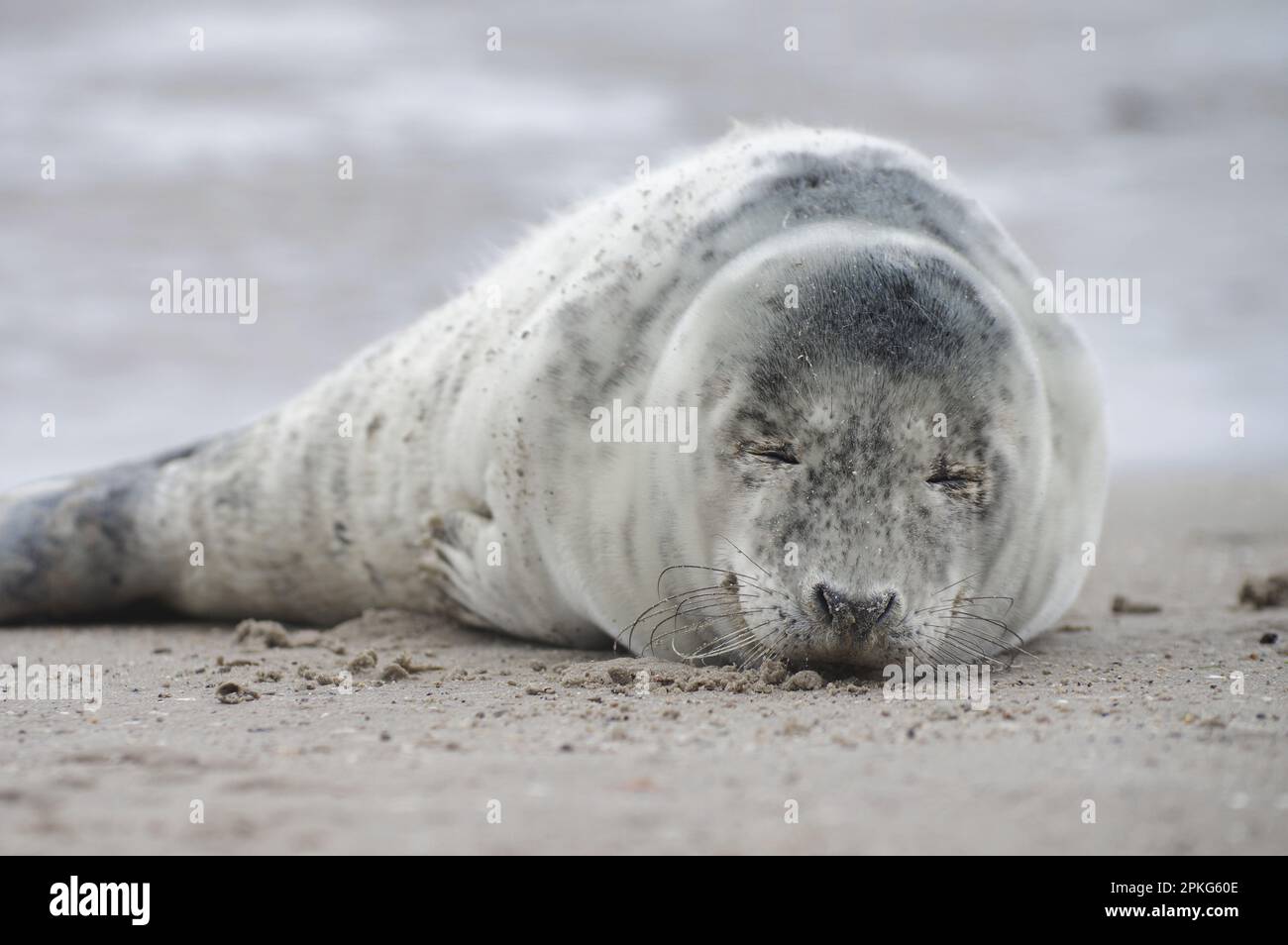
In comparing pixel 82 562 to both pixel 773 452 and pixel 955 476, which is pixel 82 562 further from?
pixel 955 476

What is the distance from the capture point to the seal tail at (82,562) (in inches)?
215

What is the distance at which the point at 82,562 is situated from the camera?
5484 mm

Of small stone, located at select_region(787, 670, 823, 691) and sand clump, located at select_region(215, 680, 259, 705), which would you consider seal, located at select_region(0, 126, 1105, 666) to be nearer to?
small stone, located at select_region(787, 670, 823, 691)

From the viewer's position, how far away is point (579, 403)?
156 inches

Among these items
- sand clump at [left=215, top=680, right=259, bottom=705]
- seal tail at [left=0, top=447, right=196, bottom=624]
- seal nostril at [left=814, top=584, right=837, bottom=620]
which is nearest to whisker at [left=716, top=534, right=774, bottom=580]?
seal nostril at [left=814, top=584, right=837, bottom=620]

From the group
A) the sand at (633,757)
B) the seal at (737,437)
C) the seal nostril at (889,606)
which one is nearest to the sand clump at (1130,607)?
the sand at (633,757)

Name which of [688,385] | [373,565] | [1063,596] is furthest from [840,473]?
[373,565]

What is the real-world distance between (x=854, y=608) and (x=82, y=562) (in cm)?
324

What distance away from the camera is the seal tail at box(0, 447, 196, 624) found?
5461 millimetres

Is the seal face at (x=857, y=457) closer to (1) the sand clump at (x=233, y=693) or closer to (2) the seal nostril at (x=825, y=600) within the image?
(2) the seal nostril at (x=825, y=600)

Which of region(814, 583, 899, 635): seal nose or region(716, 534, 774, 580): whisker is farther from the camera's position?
region(716, 534, 774, 580): whisker

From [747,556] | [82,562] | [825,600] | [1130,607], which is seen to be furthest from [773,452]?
[82,562]
